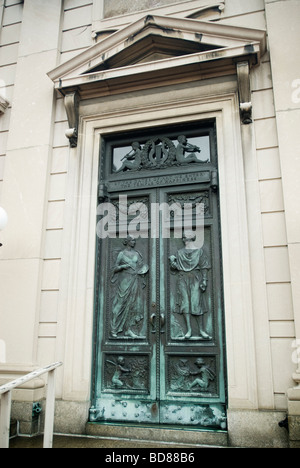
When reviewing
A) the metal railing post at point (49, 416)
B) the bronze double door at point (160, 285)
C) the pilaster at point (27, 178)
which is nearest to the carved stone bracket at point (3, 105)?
the pilaster at point (27, 178)

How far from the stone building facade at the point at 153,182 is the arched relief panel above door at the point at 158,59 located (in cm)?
2

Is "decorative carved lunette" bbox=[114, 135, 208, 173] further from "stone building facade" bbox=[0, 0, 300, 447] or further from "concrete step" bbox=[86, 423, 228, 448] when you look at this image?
"concrete step" bbox=[86, 423, 228, 448]

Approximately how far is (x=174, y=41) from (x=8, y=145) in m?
3.12

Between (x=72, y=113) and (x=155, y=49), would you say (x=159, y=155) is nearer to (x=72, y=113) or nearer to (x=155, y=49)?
(x=72, y=113)

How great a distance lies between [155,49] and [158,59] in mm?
152

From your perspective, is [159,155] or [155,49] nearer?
[159,155]

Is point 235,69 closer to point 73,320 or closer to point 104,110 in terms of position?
point 104,110

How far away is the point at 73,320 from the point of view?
17.6 ft

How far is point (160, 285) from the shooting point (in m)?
5.36

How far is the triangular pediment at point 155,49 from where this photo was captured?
5402 mm

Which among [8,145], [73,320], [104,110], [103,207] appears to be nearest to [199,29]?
[104,110]

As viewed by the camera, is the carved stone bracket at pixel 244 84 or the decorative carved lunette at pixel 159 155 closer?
the carved stone bracket at pixel 244 84

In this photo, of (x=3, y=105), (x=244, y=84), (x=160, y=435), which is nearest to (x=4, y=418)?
(x=160, y=435)

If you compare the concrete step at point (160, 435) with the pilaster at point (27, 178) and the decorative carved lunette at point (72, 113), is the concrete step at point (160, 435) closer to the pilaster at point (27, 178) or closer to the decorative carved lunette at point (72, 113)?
the pilaster at point (27, 178)
